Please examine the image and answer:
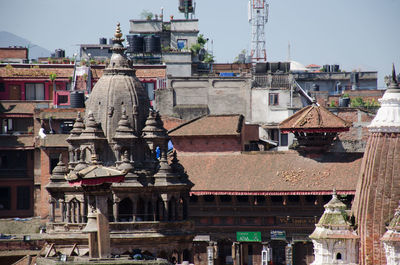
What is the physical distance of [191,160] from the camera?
83.9 meters

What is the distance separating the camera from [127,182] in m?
71.9

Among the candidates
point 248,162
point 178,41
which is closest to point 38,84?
point 178,41

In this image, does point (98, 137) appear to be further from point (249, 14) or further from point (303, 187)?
point (249, 14)

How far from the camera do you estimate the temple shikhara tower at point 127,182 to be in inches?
2793

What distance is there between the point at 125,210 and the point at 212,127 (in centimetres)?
1673

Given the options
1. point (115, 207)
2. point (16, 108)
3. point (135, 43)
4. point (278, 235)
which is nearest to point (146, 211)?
point (115, 207)

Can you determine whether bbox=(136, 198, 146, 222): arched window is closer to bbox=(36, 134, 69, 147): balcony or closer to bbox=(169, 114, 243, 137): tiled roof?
bbox=(169, 114, 243, 137): tiled roof

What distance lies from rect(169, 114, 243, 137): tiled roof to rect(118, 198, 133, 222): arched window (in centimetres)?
1508

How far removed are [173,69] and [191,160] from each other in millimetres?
30681

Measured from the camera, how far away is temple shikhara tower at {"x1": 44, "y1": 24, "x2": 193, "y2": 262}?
70.9 meters

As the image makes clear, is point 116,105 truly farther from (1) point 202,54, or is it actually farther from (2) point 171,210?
(1) point 202,54

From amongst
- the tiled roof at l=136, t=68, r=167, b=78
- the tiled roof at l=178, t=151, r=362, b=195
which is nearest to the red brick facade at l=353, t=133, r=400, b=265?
the tiled roof at l=178, t=151, r=362, b=195

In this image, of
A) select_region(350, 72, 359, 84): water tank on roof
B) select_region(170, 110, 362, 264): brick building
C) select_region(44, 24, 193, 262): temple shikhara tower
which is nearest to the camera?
select_region(44, 24, 193, 262): temple shikhara tower

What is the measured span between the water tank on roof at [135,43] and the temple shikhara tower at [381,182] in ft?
179
